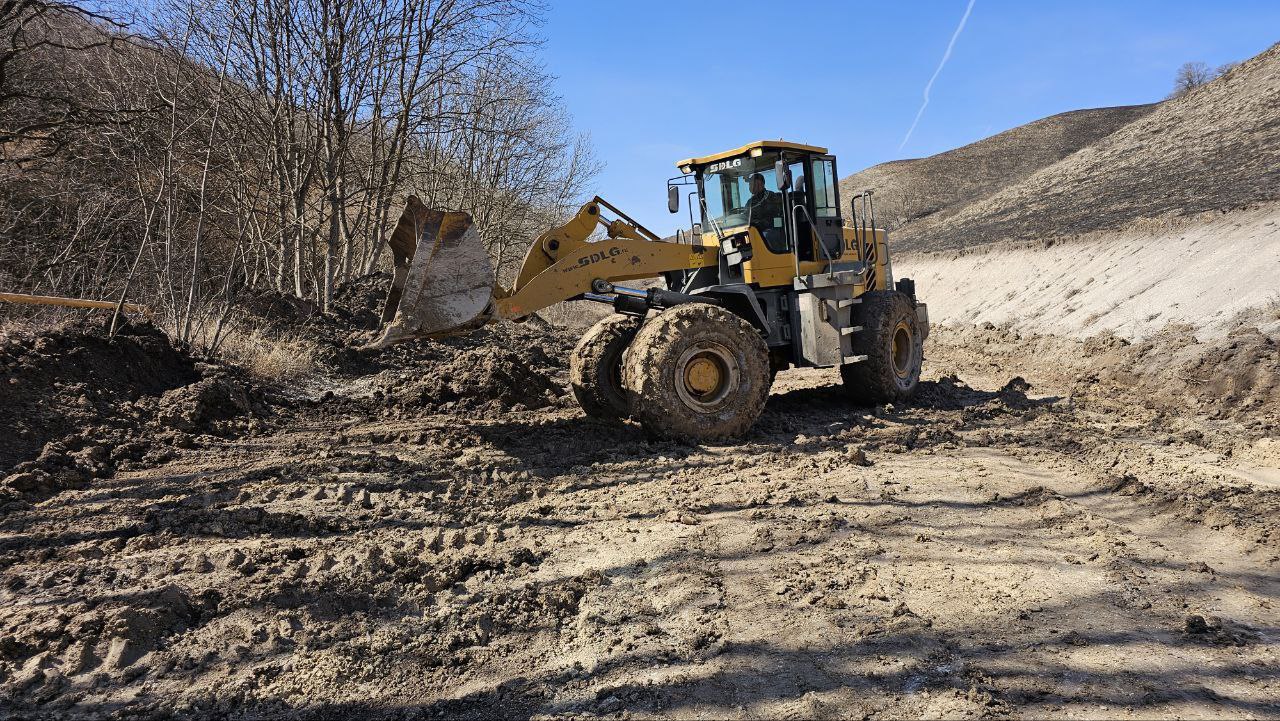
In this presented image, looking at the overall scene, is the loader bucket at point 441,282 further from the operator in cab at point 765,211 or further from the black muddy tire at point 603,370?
the operator in cab at point 765,211

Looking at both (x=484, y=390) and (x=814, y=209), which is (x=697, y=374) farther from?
(x=484, y=390)

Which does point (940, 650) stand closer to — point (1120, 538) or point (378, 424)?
point (1120, 538)

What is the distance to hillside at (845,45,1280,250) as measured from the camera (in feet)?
54.4

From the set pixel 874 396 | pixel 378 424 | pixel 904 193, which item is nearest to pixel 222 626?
pixel 378 424

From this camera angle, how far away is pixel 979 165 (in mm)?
52844

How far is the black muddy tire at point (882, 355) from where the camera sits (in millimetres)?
8703

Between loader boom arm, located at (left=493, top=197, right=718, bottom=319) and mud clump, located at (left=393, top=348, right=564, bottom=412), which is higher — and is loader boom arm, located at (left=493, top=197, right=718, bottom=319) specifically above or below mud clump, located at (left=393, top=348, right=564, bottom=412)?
above

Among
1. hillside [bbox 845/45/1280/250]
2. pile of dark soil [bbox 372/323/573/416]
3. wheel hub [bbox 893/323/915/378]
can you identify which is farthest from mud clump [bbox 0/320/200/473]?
hillside [bbox 845/45/1280/250]

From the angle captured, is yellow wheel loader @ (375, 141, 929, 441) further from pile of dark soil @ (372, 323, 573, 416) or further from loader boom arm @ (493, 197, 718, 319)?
pile of dark soil @ (372, 323, 573, 416)

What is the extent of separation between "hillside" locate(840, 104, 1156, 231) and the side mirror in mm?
36314

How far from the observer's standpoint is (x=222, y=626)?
11.8ft

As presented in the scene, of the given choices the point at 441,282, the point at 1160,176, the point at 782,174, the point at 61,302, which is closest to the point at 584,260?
the point at 441,282

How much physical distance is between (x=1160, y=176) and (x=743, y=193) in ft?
59.7

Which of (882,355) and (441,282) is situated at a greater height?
(441,282)
